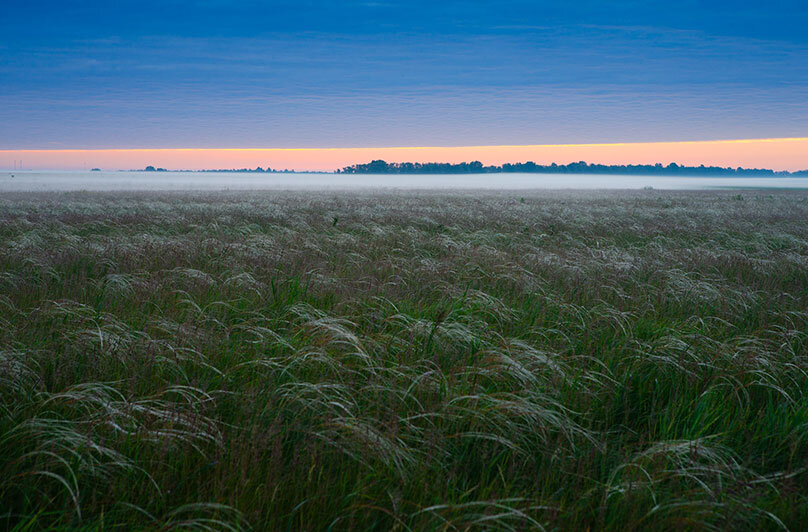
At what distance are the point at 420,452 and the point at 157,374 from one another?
1.94 m

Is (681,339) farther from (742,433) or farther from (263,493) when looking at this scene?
(263,493)

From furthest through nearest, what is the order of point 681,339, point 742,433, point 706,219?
point 706,219
point 681,339
point 742,433

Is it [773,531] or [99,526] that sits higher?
[99,526]

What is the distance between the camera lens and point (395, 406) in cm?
302

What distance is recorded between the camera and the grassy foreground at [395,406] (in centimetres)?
216

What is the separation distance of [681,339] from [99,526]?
4.59 metres

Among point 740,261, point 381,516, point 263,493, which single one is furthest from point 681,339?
point 740,261

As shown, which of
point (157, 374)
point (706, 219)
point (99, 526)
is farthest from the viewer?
point (706, 219)

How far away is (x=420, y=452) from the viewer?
8.27 ft

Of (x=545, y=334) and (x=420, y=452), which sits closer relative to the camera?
(x=420, y=452)

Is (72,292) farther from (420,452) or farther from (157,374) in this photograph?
(420,452)

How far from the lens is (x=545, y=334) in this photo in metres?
4.50

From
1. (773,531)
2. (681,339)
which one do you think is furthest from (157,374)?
(681,339)

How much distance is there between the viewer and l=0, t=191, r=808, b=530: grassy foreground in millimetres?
2164
